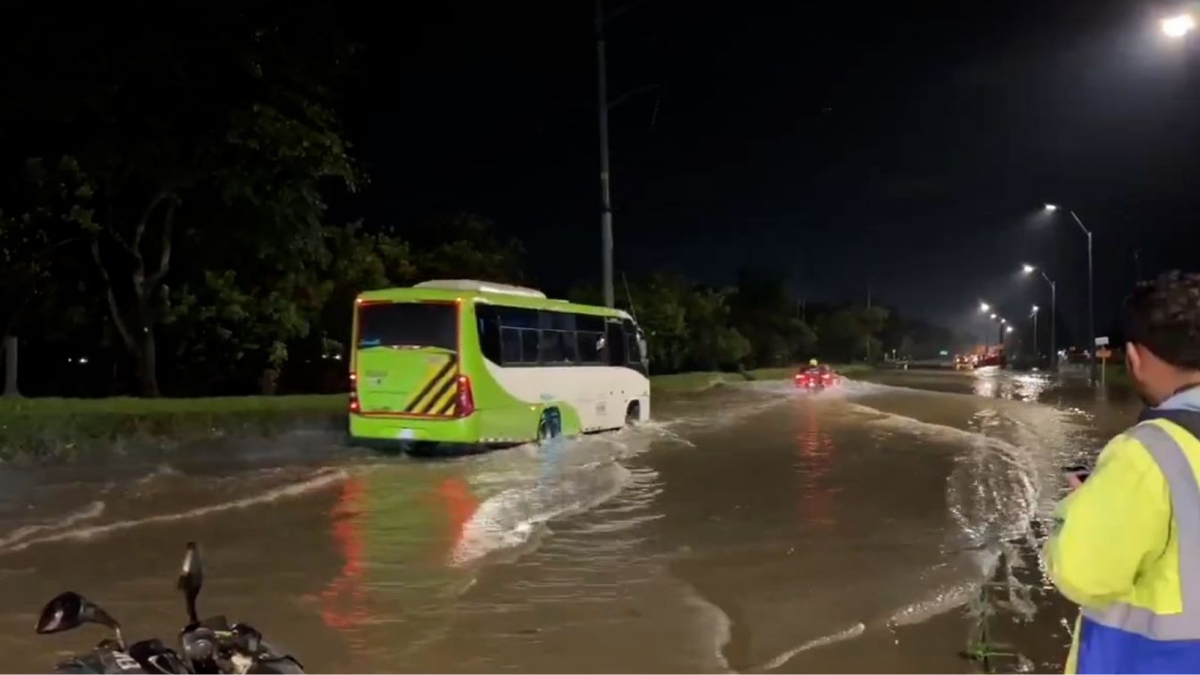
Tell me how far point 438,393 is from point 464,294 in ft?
5.52

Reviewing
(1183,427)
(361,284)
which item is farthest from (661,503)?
(361,284)

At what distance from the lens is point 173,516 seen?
532 inches

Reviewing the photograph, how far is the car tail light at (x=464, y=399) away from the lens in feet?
64.5

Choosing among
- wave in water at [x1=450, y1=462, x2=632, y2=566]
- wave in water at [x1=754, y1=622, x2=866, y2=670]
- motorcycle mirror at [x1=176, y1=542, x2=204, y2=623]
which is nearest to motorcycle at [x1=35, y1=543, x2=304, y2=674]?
motorcycle mirror at [x1=176, y1=542, x2=204, y2=623]

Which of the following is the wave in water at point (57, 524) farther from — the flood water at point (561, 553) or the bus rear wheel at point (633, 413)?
the bus rear wheel at point (633, 413)

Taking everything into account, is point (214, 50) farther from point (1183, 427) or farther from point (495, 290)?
point (1183, 427)

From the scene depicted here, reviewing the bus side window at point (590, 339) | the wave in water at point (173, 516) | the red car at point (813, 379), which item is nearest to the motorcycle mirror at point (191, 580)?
the wave in water at point (173, 516)

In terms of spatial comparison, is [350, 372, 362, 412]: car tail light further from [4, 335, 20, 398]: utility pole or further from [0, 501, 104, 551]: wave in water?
[4, 335, 20, 398]: utility pole

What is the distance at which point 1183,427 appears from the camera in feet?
9.49

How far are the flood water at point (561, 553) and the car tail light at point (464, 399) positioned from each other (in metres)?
0.79

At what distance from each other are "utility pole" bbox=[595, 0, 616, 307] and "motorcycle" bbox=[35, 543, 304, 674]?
24.5 m

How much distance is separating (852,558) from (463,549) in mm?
3518

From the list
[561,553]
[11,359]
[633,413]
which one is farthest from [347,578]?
[11,359]

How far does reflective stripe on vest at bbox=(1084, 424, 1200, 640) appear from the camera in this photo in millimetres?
2846
